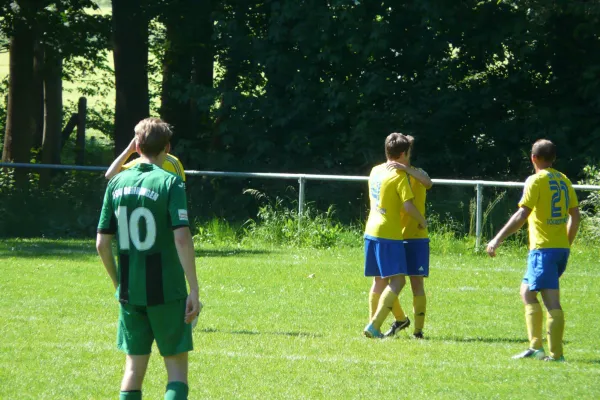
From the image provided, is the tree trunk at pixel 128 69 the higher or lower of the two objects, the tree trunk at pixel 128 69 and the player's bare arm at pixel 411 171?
the higher

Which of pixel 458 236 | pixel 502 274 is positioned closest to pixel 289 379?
pixel 502 274

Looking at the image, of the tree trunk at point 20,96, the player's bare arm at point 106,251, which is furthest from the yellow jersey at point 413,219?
the tree trunk at point 20,96

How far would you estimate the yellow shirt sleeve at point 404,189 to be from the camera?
30.8 feet

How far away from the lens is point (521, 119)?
24.2 m

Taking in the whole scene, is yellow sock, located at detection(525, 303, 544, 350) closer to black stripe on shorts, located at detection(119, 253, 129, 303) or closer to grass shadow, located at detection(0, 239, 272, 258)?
black stripe on shorts, located at detection(119, 253, 129, 303)

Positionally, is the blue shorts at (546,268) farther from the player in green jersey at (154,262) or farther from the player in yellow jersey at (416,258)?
the player in green jersey at (154,262)

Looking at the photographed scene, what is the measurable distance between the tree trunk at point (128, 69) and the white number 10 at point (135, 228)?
20.1 meters

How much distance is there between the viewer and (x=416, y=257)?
9.79 meters

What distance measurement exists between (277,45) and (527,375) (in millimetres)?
16851

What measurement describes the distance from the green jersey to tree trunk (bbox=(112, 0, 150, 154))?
20155 millimetres

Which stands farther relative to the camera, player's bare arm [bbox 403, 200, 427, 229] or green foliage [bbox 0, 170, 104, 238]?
green foliage [bbox 0, 170, 104, 238]

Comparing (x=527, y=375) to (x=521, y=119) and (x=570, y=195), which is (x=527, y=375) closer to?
(x=570, y=195)

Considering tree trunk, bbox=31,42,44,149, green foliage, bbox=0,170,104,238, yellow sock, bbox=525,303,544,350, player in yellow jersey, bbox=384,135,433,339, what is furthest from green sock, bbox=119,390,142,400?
tree trunk, bbox=31,42,44,149

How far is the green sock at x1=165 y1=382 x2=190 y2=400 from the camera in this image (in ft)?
18.1
